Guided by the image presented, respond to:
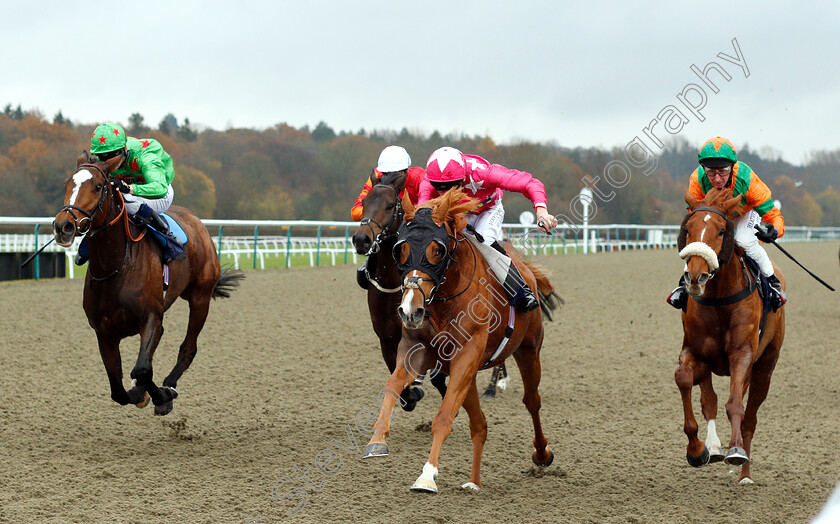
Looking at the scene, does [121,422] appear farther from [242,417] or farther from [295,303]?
[295,303]

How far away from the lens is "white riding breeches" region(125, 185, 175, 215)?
566 cm

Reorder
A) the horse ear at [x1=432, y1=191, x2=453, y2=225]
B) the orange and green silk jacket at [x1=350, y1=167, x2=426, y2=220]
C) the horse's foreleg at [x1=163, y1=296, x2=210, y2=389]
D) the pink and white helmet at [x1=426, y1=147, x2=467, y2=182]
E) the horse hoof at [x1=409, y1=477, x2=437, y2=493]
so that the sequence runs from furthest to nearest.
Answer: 1. the horse's foreleg at [x1=163, y1=296, x2=210, y2=389]
2. the orange and green silk jacket at [x1=350, y1=167, x2=426, y2=220]
3. the pink and white helmet at [x1=426, y1=147, x2=467, y2=182]
4. the horse ear at [x1=432, y1=191, x2=453, y2=225]
5. the horse hoof at [x1=409, y1=477, x2=437, y2=493]

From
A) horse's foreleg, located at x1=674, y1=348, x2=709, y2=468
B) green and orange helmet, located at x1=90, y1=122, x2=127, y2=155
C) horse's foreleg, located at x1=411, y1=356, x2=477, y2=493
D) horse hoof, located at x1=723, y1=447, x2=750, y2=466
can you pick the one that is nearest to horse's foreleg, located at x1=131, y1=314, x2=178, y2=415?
green and orange helmet, located at x1=90, y1=122, x2=127, y2=155

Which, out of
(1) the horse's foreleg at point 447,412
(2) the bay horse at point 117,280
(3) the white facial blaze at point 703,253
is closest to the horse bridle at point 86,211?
(2) the bay horse at point 117,280

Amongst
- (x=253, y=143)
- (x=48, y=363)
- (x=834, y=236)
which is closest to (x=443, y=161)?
(x=48, y=363)

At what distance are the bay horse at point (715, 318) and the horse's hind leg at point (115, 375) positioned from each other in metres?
3.31

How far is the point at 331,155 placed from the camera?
36.8 m

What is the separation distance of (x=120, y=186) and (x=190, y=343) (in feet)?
5.08

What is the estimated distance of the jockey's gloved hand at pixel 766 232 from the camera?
15.9 feet

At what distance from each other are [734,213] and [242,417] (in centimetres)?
379

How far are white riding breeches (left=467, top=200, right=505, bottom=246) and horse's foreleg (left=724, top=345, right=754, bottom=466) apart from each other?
1455 mm

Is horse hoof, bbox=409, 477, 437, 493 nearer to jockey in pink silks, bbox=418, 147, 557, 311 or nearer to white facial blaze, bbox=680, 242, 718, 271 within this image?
jockey in pink silks, bbox=418, 147, 557, 311

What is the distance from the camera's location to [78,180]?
5016 millimetres

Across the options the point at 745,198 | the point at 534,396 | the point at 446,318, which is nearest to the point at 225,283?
the point at 534,396
